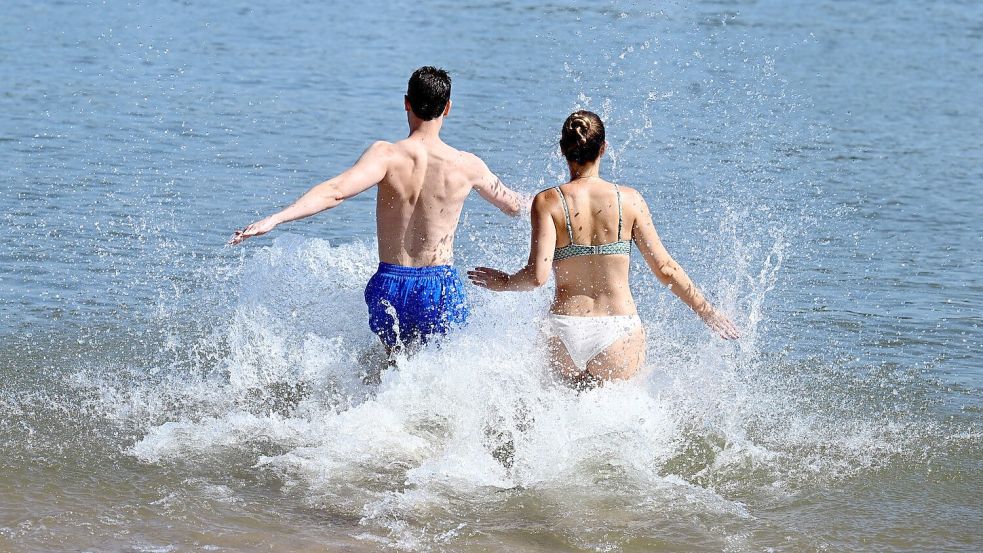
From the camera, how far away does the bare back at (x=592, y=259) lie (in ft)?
17.0

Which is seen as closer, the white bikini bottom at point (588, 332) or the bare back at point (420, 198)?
the white bikini bottom at point (588, 332)

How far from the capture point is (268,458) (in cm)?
546

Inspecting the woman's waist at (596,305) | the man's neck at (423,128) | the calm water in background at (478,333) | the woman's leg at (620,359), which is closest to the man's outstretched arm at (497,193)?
the man's neck at (423,128)

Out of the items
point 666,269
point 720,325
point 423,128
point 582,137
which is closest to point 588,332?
point 666,269

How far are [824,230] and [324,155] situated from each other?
201 inches

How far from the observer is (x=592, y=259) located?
5.23 metres

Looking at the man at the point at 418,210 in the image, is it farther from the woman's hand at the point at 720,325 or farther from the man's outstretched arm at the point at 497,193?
the woman's hand at the point at 720,325

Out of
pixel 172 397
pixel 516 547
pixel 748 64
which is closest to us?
pixel 516 547

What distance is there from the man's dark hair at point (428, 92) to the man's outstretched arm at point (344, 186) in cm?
24

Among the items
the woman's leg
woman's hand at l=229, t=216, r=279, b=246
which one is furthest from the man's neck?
the woman's leg

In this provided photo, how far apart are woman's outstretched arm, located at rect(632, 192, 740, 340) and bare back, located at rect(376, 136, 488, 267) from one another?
0.98 metres

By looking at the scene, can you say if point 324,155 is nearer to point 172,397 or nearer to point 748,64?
point 172,397

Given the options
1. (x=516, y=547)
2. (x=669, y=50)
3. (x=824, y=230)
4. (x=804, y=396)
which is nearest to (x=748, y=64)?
(x=669, y=50)

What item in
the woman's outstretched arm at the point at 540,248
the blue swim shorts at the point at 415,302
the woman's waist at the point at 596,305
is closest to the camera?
the woman's outstretched arm at the point at 540,248
